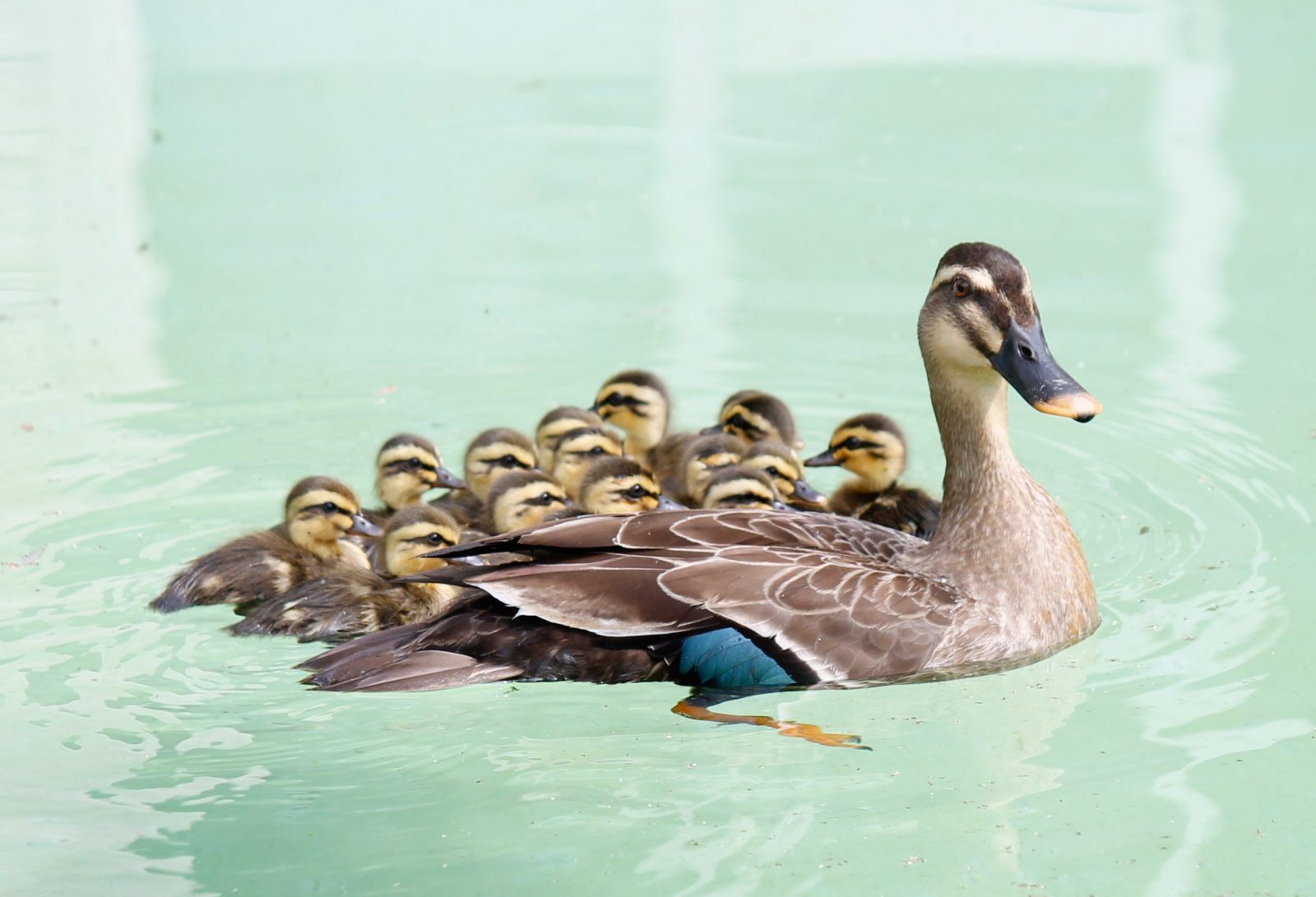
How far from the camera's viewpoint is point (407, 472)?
20.7 ft

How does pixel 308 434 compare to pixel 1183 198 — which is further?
pixel 1183 198

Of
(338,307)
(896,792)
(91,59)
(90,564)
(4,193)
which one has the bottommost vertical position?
(896,792)

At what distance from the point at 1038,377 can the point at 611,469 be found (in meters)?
1.68

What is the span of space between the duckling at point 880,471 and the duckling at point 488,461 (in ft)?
3.25

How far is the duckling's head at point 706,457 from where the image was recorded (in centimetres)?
640

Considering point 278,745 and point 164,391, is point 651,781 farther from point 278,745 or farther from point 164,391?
point 164,391

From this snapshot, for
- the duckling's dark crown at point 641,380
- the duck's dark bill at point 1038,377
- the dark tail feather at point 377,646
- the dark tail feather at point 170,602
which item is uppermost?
the duck's dark bill at point 1038,377

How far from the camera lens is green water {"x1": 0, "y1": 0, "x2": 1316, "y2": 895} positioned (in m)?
4.18

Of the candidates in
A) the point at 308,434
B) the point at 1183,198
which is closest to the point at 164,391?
the point at 308,434

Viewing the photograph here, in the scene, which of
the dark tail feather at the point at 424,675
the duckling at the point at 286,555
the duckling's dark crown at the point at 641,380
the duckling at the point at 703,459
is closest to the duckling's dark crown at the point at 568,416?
the duckling's dark crown at the point at 641,380

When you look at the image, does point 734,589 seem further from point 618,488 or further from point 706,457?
point 706,457

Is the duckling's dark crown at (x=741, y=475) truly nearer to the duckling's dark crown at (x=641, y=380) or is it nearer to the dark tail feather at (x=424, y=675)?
the duckling's dark crown at (x=641, y=380)

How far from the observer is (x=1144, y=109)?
10.9 meters

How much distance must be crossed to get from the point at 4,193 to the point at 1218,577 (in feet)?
23.7
